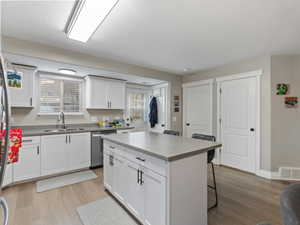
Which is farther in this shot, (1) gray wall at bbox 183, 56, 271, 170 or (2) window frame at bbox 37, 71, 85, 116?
(2) window frame at bbox 37, 71, 85, 116

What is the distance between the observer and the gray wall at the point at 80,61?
2.34 m

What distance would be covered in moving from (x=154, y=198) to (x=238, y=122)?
112 inches

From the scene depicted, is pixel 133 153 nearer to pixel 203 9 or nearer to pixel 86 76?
pixel 203 9

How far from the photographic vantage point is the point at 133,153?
1.80 m

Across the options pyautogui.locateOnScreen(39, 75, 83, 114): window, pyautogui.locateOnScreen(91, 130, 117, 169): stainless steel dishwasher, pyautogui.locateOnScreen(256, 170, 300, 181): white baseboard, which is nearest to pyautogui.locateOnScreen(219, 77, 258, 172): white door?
pyautogui.locateOnScreen(256, 170, 300, 181): white baseboard

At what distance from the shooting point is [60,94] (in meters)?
3.68

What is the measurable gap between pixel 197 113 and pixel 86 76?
3.16 metres

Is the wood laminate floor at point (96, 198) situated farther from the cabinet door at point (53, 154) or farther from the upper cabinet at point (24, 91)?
the upper cabinet at point (24, 91)

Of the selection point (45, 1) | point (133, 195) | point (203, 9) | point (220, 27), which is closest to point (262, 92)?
point (220, 27)

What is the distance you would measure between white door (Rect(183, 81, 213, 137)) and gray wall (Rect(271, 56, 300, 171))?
1309 mm

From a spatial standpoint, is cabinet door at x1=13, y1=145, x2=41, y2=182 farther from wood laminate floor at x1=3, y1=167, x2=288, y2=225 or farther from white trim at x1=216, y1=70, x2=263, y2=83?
white trim at x1=216, y1=70, x2=263, y2=83

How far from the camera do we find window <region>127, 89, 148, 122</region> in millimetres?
4840

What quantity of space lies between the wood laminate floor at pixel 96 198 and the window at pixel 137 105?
245 cm

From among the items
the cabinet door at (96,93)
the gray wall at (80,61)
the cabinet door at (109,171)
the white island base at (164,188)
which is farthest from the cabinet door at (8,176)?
the white island base at (164,188)
